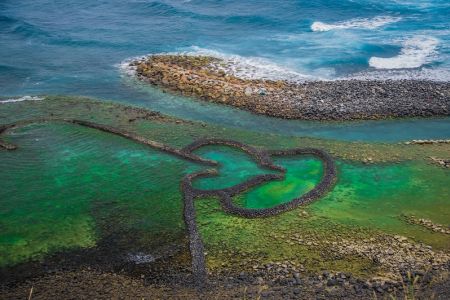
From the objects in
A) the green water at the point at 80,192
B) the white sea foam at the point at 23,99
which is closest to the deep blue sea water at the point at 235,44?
the white sea foam at the point at 23,99

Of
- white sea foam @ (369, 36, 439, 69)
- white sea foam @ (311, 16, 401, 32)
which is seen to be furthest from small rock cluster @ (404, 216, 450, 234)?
white sea foam @ (311, 16, 401, 32)

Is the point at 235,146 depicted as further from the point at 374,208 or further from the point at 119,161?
the point at 374,208

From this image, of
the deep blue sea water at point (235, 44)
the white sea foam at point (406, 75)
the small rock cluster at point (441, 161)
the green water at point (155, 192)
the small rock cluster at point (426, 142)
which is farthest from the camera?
the white sea foam at point (406, 75)

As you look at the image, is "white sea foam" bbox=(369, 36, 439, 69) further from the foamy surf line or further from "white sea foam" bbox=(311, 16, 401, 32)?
"white sea foam" bbox=(311, 16, 401, 32)

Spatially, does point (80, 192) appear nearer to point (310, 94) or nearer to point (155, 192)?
point (155, 192)

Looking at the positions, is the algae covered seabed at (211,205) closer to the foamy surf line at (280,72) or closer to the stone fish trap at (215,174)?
the stone fish trap at (215,174)

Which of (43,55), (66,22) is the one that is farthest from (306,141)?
(66,22)
